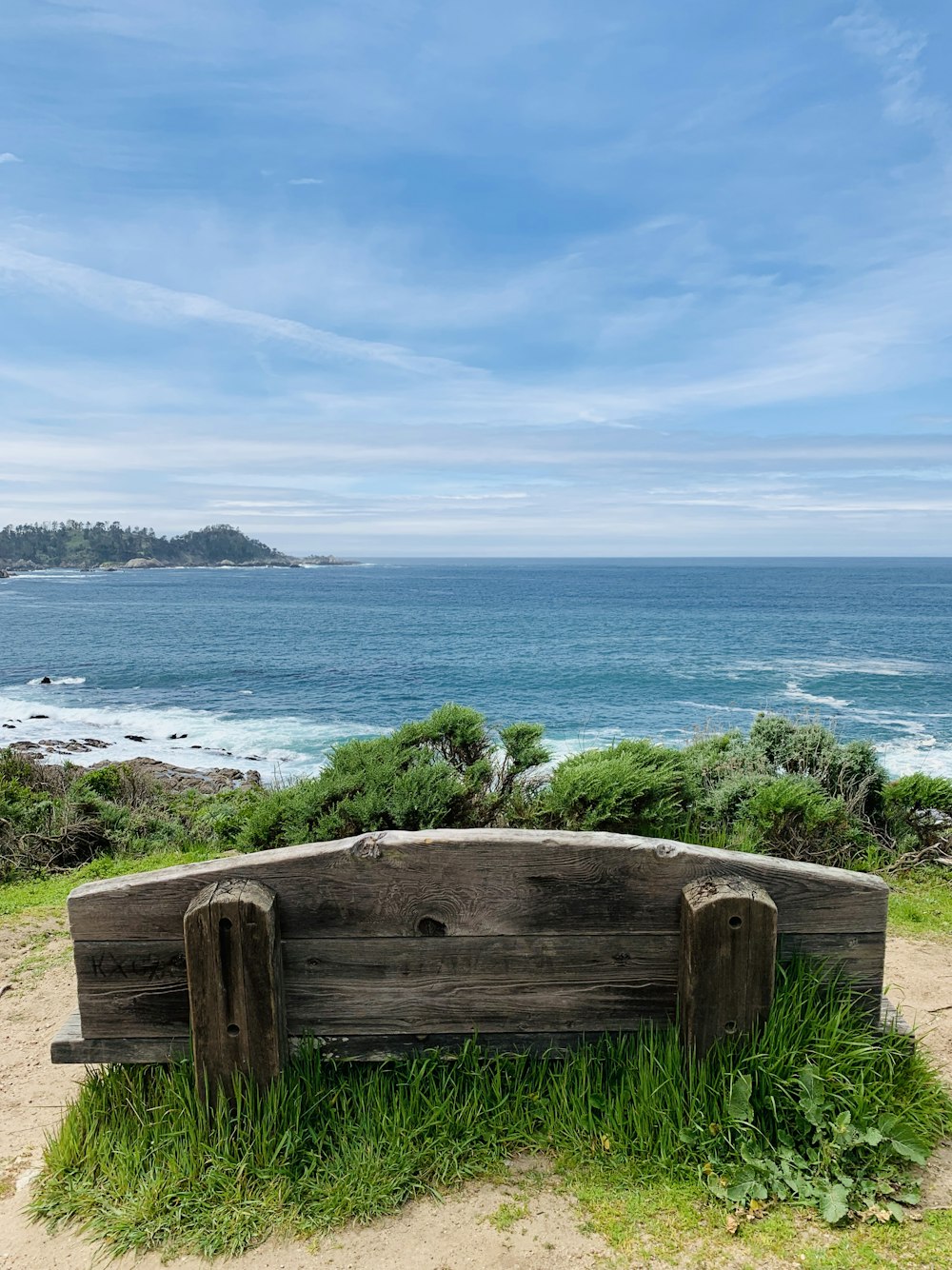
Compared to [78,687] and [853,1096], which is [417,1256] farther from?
[78,687]

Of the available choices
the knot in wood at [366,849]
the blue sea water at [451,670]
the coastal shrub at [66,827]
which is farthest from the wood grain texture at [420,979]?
the blue sea water at [451,670]

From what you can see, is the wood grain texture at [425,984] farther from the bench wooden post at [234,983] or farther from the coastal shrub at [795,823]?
the coastal shrub at [795,823]

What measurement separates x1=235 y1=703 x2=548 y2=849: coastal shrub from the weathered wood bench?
1686mm

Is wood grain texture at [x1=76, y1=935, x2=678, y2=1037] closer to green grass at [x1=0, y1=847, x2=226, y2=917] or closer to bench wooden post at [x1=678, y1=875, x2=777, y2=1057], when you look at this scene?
bench wooden post at [x1=678, y1=875, x2=777, y2=1057]

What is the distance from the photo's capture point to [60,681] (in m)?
39.1

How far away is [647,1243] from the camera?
8.24 ft

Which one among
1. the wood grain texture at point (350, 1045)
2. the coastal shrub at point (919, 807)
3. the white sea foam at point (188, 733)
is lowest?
the white sea foam at point (188, 733)

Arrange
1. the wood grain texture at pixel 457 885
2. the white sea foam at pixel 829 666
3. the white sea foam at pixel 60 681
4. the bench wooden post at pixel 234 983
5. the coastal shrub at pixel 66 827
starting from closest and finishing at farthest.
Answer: the bench wooden post at pixel 234 983 < the wood grain texture at pixel 457 885 < the coastal shrub at pixel 66 827 < the white sea foam at pixel 60 681 < the white sea foam at pixel 829 666

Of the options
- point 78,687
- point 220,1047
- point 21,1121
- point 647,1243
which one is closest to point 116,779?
point 21,1121

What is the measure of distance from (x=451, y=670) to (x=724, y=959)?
1606 inches

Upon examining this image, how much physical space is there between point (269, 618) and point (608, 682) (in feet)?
140

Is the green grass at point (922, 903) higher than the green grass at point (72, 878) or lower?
higher

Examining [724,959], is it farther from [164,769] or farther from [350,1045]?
[164,769]

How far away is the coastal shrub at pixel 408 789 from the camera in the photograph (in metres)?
4.64
